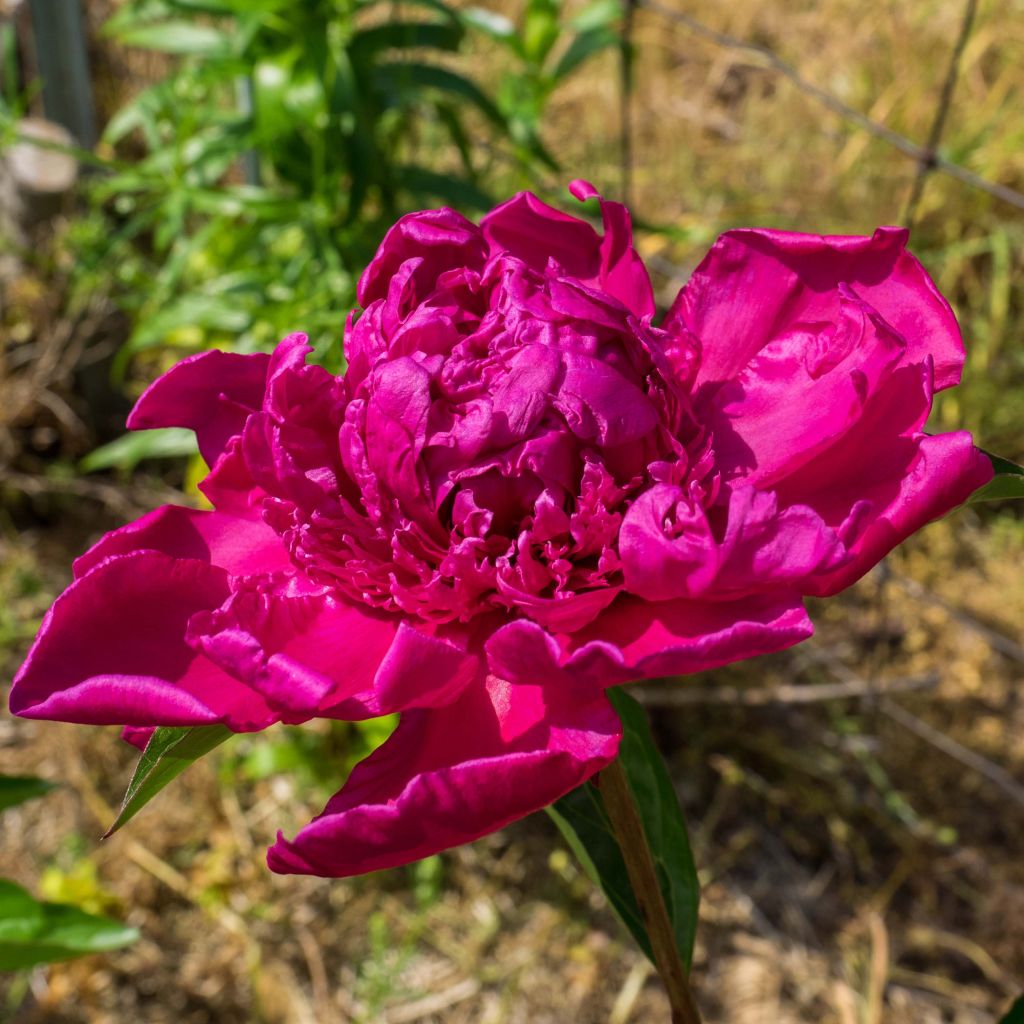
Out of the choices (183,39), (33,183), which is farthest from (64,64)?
(183,39)

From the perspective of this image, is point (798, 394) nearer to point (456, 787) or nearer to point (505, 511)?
point (505, 511)

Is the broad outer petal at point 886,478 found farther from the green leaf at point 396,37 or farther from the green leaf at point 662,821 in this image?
the green leaf at point 396,37

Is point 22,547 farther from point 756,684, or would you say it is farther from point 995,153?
point 995,153

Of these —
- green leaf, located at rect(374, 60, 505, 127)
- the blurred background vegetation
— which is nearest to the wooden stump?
the blurred background vegetation

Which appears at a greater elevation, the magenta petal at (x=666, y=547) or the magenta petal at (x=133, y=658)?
the magenta petal at (x=666, y=547)

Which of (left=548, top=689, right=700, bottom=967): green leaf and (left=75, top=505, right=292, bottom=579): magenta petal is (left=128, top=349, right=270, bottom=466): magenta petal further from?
(left=548, top=689, right=700, bottom=967): green leaf

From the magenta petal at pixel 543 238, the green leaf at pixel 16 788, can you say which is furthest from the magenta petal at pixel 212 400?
the green leaf at pixel 16 788
